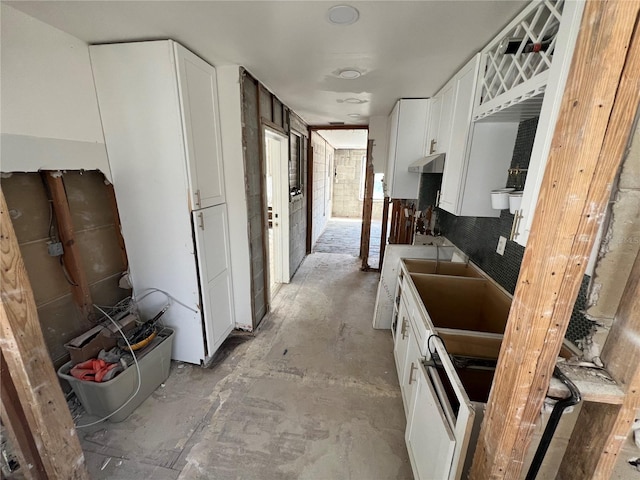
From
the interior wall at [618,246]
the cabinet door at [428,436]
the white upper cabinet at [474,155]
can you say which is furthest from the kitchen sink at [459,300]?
the interior wall at [618,246]

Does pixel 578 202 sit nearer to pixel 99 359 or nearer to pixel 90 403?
pixel 99 359

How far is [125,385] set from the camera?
1693 mm

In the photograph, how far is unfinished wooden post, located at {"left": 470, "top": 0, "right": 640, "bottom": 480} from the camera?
587 mm

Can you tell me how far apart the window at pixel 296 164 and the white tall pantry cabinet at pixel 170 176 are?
5.42ft

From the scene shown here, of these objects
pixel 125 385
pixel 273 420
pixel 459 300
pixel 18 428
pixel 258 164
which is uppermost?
pixel 258 164

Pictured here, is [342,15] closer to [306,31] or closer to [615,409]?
[306,31]

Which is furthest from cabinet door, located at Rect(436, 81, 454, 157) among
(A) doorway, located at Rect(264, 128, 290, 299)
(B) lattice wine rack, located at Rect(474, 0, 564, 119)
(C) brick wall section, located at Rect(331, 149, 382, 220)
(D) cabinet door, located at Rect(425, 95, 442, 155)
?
(C) brick wall section, located at Rect(331, 149, 382, 220)

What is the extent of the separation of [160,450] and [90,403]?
21.9 inches

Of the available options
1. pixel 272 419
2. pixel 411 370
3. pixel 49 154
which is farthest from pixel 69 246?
pixel 411 370

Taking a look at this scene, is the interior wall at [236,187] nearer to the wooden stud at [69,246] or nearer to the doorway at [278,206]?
the doorway at [278,206]

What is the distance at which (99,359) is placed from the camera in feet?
5.50

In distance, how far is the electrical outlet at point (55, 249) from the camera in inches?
61.4

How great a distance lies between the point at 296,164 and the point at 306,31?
264cm

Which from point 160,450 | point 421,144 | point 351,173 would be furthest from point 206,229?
point 351,173
